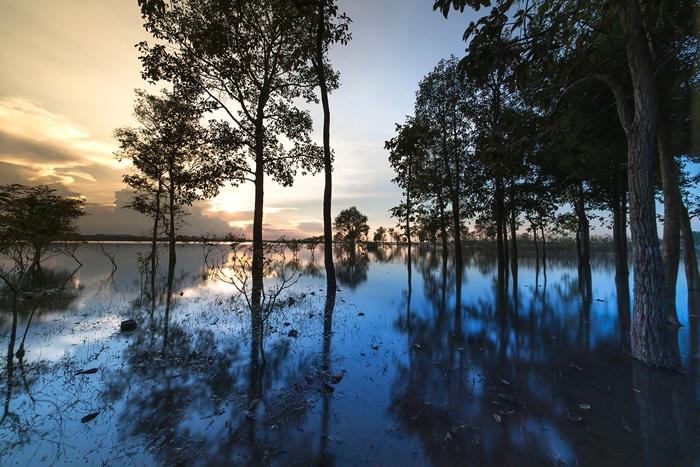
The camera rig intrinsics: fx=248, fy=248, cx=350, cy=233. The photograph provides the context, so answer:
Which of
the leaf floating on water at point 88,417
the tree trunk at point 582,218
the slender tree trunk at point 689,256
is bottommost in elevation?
→ the leaf floating on water at point 88,417

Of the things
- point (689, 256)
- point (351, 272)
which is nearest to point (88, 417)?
point (351, 272)

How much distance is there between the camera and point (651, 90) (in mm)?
4812

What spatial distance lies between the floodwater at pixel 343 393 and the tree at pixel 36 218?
103 inches

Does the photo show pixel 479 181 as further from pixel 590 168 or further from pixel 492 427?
pixel 492 427

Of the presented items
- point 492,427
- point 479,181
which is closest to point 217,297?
point 492,427

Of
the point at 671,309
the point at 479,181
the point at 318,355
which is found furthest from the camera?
the point at 479,181

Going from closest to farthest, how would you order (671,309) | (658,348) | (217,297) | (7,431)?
(7,431)
(658,348)
(671,309)
(217,297)

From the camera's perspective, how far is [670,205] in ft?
21.9

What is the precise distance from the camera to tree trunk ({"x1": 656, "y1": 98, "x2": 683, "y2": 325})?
6.62 meters

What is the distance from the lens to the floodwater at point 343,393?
279cm

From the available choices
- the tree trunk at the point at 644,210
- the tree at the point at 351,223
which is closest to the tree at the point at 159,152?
the tree trunk at the point at 644,210

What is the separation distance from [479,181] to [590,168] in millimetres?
7629

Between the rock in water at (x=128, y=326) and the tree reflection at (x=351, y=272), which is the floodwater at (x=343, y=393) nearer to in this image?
the rock in water at (x=128, y=326)

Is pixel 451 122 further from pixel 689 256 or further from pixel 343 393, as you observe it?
pixel 343 393
